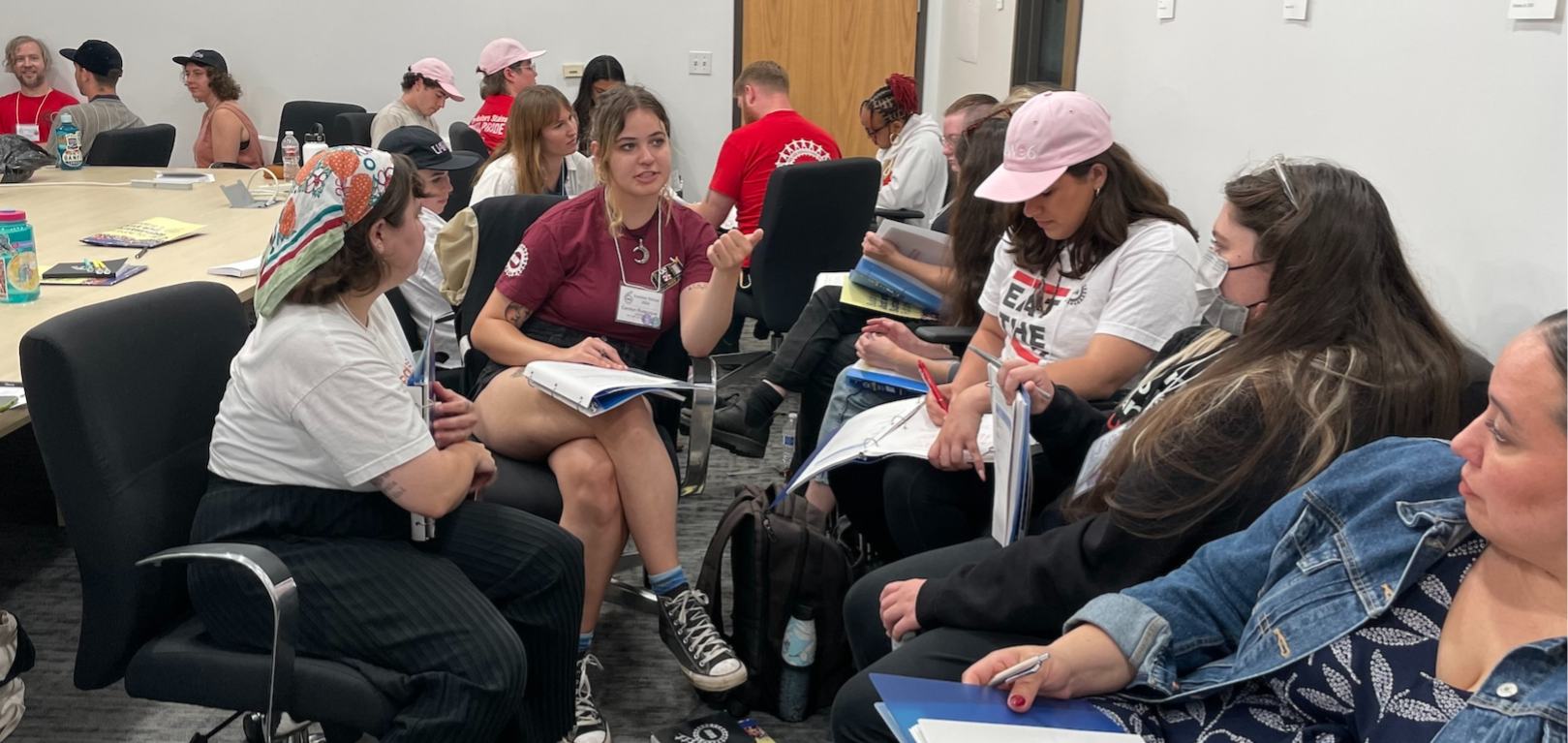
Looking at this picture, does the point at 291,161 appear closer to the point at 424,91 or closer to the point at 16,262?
the point at 424,91

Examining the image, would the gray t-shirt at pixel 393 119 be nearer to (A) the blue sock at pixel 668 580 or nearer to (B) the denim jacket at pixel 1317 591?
(A) the blue sock at pixel 668 580

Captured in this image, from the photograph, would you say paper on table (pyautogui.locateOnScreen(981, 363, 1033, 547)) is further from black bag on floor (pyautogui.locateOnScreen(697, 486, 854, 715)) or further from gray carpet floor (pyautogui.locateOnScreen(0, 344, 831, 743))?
gray carpet floor (pyautogui.locateOnScreen(0, 344, 831, 743))

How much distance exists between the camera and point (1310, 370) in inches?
57.3

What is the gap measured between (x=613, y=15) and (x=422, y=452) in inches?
216

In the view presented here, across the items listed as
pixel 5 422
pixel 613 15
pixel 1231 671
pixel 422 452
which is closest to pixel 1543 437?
pixel 1231 671

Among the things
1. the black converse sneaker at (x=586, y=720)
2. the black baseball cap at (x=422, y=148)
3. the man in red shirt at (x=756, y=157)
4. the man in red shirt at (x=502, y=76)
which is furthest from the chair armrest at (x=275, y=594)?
the man in red shirt at (x=502, y=76)

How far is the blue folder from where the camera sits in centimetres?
126

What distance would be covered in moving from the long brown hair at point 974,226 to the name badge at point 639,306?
70cm

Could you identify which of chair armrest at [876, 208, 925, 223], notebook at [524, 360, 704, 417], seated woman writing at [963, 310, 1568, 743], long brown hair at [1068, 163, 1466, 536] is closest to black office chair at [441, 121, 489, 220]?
notebook at [524, 360, 704, 417]

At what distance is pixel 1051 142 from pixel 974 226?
0.51 metres

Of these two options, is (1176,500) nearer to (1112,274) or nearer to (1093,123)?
(1112,274)

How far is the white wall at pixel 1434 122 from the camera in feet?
5.13

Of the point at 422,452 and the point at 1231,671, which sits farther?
the point at 422,452

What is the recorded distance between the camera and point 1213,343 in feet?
5.75
